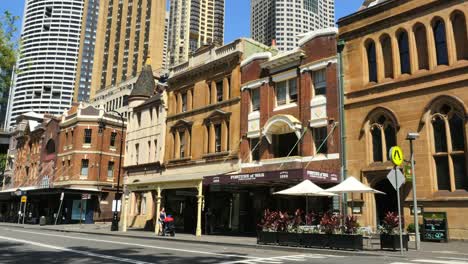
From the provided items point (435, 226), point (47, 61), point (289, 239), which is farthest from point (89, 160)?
point (47, 61)

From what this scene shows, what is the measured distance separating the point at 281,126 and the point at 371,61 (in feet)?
22.2

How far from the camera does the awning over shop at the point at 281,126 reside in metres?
26.7

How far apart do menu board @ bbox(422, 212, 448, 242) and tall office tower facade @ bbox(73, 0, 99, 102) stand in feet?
571

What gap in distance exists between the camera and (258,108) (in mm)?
30344

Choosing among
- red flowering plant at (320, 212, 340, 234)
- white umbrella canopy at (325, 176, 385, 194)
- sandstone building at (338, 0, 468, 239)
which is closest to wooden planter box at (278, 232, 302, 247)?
red flowering plant at (320, 212, 340, 234)

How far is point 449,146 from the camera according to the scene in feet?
67.1

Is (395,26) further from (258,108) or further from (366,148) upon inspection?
(258,108)

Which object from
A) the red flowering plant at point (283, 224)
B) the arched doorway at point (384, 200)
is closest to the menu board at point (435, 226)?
the arched doorway at point (384, 200)

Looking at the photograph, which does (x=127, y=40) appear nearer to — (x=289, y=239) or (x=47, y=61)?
(x=47, y=61)

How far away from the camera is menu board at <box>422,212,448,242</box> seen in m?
19.7

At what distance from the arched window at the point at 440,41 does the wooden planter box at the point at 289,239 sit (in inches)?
445

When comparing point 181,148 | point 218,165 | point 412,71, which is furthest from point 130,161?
point 412,71

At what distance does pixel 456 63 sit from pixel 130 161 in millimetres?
30407

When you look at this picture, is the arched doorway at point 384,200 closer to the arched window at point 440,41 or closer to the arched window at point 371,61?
the arched window at point 371,61
